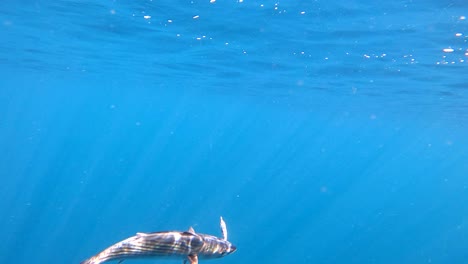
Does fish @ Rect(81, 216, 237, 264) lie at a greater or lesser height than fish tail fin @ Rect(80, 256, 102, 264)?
lesser

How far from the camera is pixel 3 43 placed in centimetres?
2845

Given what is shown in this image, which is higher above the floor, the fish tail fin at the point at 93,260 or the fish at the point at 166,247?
the fish tail fin at the point at 93,260

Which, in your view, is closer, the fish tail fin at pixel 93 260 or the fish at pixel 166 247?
the fish tail fin at pixel 93 260

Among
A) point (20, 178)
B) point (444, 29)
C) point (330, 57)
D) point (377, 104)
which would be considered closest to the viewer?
point (444, 29)

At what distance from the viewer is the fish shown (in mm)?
6085

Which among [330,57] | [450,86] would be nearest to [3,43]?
[330,57]

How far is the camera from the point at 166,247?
649 centimetres

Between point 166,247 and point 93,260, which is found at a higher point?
point 93,260

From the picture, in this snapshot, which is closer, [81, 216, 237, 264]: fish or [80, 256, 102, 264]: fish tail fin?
[80, 256, 102, 264]: fish tail fin

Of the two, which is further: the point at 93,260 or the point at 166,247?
the point at 166,247

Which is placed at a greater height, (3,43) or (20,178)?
(3,43)

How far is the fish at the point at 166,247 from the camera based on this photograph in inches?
240

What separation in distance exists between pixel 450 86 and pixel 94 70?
94.8 feet

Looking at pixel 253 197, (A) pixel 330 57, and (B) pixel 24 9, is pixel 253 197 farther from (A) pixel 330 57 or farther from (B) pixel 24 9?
(B) pixel 24 9
